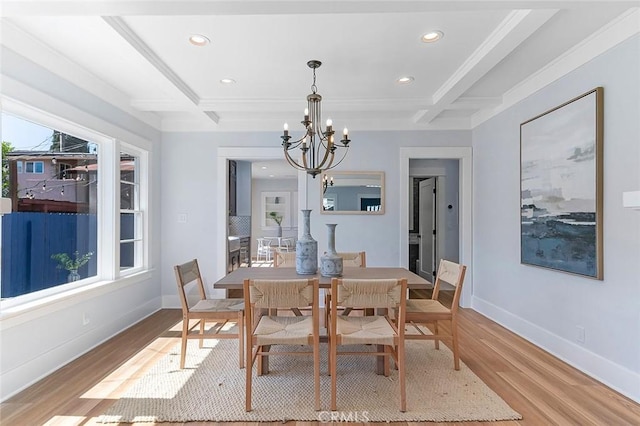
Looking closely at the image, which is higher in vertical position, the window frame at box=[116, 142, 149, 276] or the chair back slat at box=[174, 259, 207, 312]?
the window frame at box=[116, 142, 149, 276]

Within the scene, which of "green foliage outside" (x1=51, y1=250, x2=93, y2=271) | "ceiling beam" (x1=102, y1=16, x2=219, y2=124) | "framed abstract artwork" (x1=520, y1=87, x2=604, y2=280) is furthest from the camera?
"green foliage outside" (x1=51, y1=250, x2=93, y2=271)

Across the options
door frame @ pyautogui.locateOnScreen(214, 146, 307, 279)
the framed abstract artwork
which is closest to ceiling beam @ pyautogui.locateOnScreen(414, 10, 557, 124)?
the framed abstract artwork

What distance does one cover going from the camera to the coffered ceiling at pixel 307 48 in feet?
6.18

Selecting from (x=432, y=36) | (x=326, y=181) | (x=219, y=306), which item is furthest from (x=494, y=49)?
(x=219, y=306)

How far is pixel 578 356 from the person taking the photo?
2756 mm

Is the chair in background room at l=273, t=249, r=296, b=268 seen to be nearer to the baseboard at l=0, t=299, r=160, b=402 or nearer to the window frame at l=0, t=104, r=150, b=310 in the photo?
the window frame at l=0, t=104, r=150, b=310

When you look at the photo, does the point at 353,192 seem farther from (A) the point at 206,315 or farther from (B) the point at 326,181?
(A) the point at 206,315

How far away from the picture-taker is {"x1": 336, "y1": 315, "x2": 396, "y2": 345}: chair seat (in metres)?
2.18

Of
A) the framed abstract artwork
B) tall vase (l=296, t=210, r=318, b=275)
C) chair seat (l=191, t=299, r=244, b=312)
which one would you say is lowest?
chair seat (l=191, t=299, r=244, b=312)

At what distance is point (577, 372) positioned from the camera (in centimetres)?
269

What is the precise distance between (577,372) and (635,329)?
2.02 ft

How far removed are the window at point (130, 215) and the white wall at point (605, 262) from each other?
14.0 ft

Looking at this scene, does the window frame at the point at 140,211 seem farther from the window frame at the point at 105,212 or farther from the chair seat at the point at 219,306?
the chair seat at the point at 219,306

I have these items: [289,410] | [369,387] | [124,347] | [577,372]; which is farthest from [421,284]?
[124,347]
